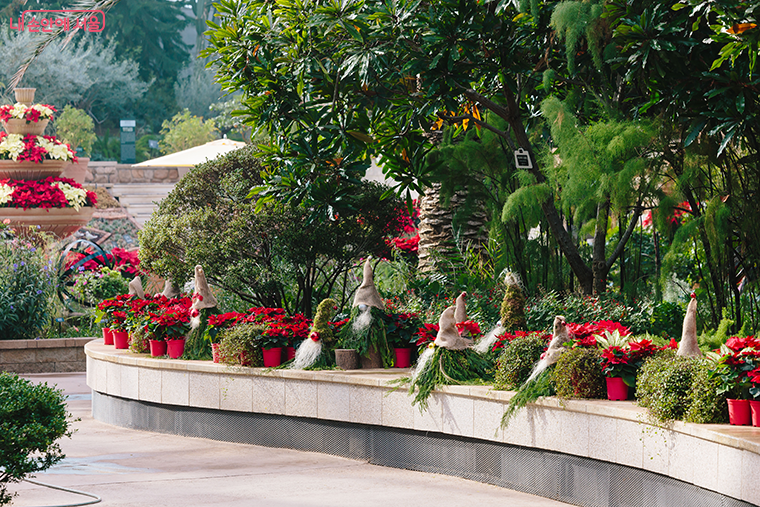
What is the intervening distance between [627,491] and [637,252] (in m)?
4.55

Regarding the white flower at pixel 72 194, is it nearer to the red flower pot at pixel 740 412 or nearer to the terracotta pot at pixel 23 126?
the terracotta pot at pixel 23 126

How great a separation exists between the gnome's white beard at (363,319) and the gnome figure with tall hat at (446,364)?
892mm

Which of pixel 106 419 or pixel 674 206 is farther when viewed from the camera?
pixel 106 419

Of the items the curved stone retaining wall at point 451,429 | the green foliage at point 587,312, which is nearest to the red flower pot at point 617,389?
the curved stone retaining wall at point 451,429

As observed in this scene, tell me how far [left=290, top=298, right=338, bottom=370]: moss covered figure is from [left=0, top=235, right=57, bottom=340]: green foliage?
6961mm

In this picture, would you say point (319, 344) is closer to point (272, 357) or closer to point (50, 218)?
point (272, 357)

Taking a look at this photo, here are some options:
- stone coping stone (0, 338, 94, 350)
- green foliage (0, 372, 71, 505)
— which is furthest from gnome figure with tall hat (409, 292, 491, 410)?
stone coping stone (0, 338, 94, 350)

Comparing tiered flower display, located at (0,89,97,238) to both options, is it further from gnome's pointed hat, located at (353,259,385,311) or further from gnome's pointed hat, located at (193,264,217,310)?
gnome's pointed hat, located at (353,259,385,311)

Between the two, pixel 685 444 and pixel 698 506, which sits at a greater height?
pixel 685 444

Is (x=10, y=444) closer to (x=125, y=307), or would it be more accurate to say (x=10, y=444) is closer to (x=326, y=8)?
(x=326, y=8)

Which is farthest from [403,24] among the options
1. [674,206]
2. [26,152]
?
[26,152]

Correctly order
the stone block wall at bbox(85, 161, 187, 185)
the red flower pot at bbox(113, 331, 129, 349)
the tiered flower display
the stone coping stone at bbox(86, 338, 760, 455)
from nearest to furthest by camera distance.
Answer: the stone coping stone at bbox(86, 338, 760, 455) → the red flower pot at bbox(113, 331, 129, 349) → the tiered flower display → the stone block wall at bbox(85, 161, 187, 185)

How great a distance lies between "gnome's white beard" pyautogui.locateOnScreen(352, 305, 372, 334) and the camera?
810 cm

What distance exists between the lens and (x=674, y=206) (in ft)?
26.1
